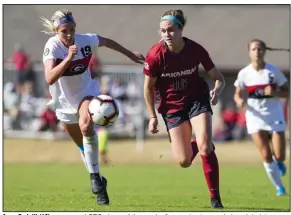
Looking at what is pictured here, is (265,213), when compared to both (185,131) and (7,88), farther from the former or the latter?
(7,88)

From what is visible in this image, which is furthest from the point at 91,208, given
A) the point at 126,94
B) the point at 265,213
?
the point at 126,94

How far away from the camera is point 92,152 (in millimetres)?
10758

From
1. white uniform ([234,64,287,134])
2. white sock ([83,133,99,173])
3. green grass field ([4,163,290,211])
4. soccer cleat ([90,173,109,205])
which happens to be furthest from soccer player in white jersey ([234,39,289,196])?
soccer cleat ([90,173,109,205])

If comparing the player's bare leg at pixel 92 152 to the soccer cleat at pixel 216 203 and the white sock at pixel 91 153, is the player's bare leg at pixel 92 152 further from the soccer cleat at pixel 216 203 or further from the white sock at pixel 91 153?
the soccer cleat at pixel 216 203

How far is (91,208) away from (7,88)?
52.8 feet

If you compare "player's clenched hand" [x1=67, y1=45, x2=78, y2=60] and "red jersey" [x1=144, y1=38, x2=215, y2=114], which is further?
"red jersey" [x1=144, y1=38, x2=215, y2=114]

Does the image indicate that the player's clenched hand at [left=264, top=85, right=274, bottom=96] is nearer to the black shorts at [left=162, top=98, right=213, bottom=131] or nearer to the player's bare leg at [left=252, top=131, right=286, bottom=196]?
the player's bare leg at [left=252, top=131, right=286, bottom=196]

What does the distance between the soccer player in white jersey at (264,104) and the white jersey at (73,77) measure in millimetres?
3559

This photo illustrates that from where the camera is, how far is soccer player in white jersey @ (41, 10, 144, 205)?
10383 millimetres

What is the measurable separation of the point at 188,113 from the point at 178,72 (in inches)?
23.1

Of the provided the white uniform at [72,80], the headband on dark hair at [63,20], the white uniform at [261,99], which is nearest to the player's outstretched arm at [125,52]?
the white uniform at [72,80]

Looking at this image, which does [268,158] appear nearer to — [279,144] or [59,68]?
[279,144]

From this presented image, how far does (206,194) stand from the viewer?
13797mm

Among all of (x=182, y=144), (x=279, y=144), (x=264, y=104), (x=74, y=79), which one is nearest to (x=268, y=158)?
(x=279, y=144)
